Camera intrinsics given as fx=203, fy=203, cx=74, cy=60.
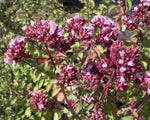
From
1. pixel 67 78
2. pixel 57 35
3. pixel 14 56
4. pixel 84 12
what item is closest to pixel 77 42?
pixel 57 35

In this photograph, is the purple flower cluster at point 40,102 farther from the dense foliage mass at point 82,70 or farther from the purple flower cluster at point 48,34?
the purple flower cluster at point 48,34

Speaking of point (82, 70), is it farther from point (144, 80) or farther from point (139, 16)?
point (139, 16)

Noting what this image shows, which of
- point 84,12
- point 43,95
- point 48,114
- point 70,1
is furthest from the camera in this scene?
point 70,1

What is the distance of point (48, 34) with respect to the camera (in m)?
1.70

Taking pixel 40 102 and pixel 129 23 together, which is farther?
pixel 129 23

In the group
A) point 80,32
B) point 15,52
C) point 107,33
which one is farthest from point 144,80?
point 15,52

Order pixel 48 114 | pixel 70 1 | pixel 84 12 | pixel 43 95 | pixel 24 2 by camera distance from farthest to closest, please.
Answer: pixel 70 1 → pixel 24 2 → pixel 84 12 → pixel 48 114 → pixel 43 95

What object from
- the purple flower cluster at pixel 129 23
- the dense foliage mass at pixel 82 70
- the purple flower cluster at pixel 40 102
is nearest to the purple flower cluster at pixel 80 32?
the dense foliage mass at pixel 82 70

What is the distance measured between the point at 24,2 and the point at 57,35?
11.9ft

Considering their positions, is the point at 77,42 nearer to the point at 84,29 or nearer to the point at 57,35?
the point at 84,29

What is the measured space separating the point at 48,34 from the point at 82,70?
59 cm

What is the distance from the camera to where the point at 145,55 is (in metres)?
2.30

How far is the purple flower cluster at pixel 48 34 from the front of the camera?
5.59 ft

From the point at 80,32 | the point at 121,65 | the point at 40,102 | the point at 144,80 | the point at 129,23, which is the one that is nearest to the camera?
the point at 121,65
